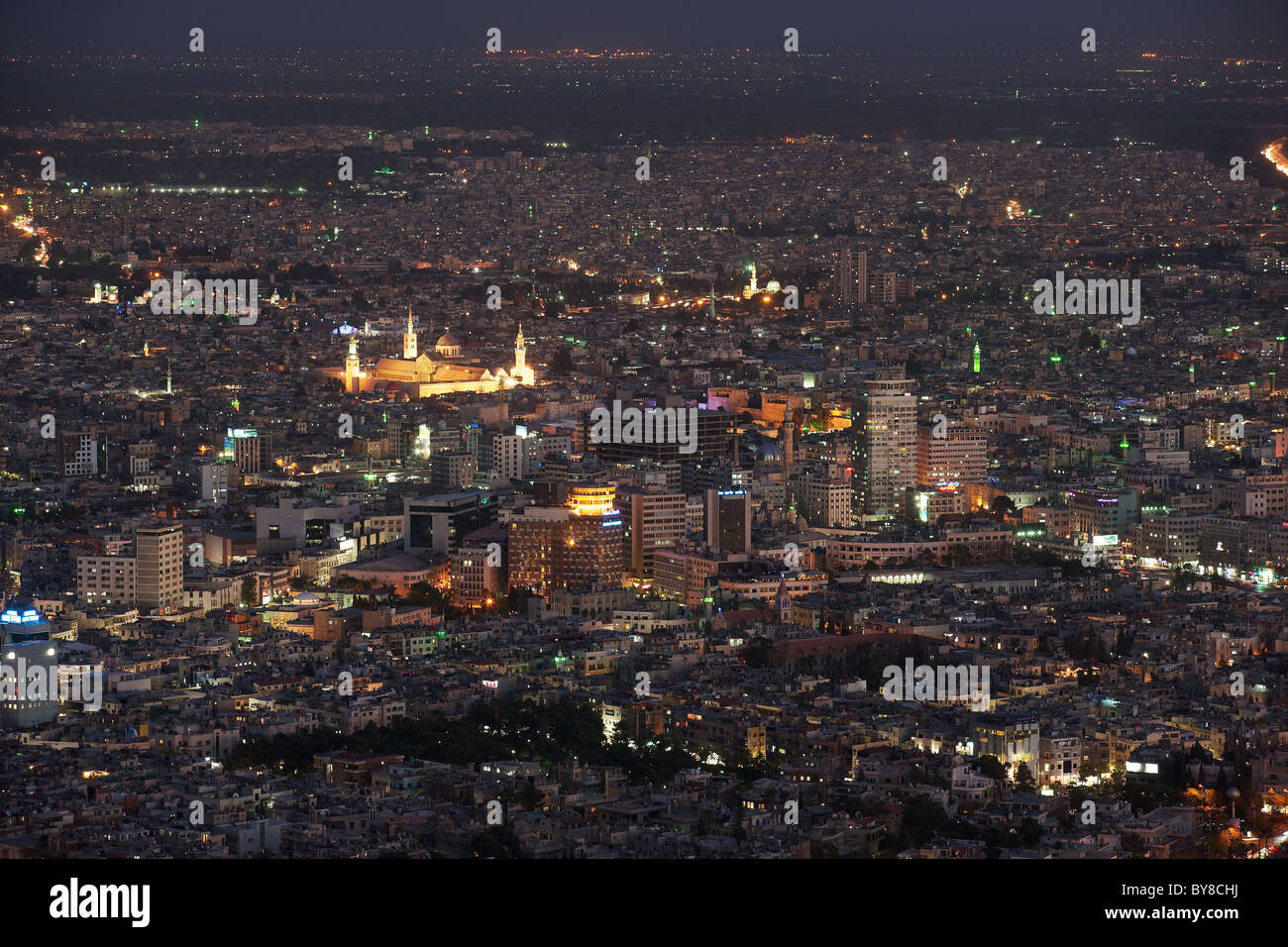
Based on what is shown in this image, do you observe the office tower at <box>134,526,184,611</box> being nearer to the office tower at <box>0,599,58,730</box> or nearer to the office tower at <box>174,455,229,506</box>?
the office tower at <box>0,599,58,730</box>

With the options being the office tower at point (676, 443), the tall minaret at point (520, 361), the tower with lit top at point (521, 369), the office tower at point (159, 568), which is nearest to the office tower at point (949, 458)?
the office tower at point (676, 443)

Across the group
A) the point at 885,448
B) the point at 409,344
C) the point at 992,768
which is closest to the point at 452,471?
the point at 885,448

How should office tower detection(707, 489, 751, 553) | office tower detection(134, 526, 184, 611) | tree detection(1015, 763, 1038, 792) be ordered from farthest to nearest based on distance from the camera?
office tower detection(707, 489, 751, 553) < office tower detection(134, 526, 184, 611) < tree detection(1015, 763, 1038, 792)

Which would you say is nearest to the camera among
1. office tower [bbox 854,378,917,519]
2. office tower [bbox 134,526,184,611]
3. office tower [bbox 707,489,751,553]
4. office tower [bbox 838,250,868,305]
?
office tower [bbox 134,526,184,611]

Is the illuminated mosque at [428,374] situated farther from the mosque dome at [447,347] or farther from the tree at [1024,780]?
the tree at [1024,780]

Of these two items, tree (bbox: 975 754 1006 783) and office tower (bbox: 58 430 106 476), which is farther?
office tower (bbox: 58 430 106 476)

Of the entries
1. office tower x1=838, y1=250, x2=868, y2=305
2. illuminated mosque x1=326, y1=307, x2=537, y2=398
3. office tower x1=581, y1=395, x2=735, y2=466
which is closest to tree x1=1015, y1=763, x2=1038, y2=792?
office tower x1=581, y1=395, x2=735, y2=466
